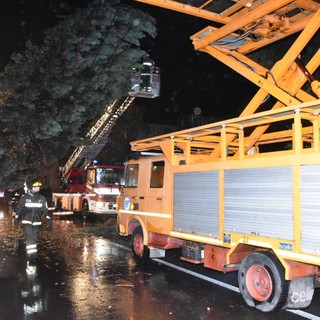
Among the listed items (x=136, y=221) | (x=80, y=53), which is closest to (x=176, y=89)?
(x=136, y=221)

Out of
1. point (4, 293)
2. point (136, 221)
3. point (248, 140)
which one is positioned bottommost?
point (4, 293)

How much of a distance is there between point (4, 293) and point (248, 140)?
499 centimetres

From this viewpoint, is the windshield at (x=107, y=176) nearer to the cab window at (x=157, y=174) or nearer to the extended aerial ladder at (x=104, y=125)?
the extended aerial ladder at (x=104, y=125)

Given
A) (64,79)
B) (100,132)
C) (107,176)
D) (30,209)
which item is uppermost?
(100,132)

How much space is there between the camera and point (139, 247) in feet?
29.1

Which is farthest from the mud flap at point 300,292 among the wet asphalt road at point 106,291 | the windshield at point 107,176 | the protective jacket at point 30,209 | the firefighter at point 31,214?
the windshield at point 107,176

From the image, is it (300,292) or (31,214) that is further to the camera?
(31,214)

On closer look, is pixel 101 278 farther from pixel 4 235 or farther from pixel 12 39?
pixel 4 235

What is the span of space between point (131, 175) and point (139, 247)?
5.78 ft

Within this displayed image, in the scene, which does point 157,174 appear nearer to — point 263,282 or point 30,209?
point 30,209

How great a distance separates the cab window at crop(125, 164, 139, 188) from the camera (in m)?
9.39

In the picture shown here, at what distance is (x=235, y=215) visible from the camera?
5.96 metres

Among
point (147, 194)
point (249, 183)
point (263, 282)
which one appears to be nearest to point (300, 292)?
point (263, 282)

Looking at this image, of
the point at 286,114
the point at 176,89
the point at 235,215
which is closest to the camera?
the point at 286,114
